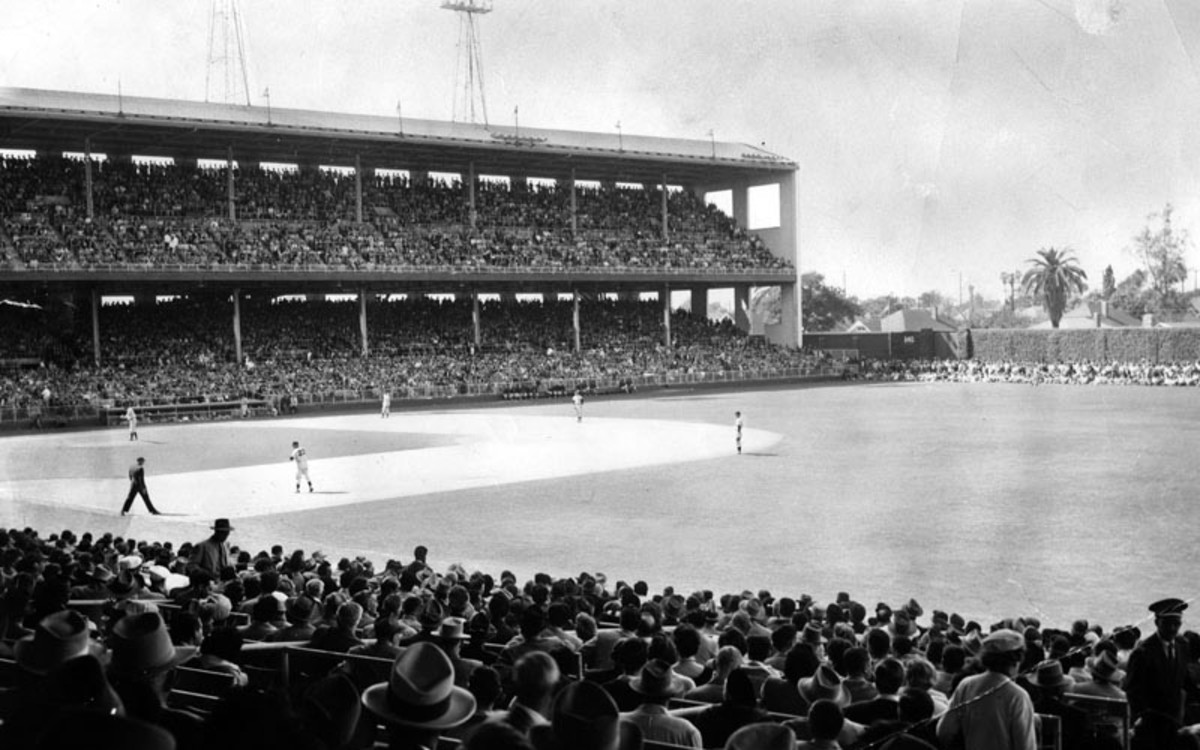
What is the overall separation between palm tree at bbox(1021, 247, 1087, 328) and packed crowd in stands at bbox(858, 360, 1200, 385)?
43.1 feet

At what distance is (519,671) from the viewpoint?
3.87 m

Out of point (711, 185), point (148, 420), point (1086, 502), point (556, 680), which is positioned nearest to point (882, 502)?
point (1086, 502)

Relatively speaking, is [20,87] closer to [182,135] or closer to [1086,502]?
A: [182,135]

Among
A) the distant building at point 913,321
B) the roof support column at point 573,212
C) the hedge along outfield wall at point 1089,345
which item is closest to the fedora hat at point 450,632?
the roof support column at point 573,212

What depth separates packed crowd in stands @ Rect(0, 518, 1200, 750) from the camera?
321 cm

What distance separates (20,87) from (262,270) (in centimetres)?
1480

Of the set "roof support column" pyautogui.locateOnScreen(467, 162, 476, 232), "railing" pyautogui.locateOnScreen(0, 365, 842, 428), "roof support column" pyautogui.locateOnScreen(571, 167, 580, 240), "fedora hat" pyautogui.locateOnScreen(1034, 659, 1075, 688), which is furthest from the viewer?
"roof support column" pyautogui.locateOnScreen(571, 167, 580, 240)

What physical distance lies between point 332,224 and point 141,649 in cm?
6355

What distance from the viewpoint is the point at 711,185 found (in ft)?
277

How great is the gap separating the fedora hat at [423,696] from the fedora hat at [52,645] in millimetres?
1388

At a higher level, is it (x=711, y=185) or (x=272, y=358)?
(x=711, y=185)

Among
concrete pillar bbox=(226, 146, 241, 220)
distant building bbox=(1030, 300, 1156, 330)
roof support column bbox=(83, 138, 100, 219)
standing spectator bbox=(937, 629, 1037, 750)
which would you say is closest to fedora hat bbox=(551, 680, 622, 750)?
standing spectator bbox=(937, 629, 1037, 750)

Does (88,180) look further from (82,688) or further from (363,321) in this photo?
(82,688)

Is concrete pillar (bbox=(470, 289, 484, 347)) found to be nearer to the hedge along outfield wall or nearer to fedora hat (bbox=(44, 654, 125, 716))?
the hedge along outfield wall
